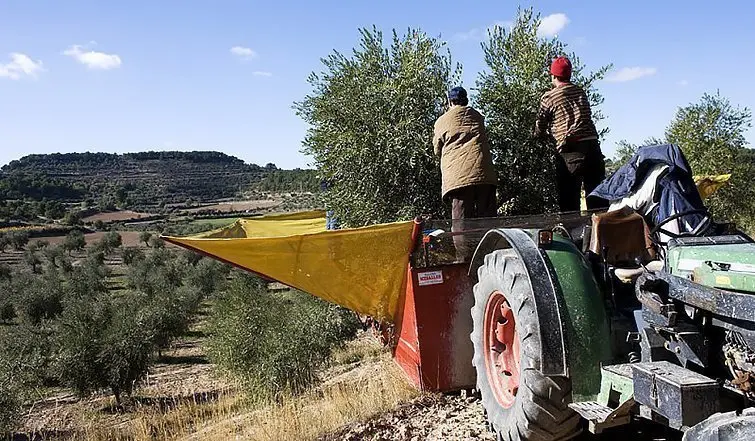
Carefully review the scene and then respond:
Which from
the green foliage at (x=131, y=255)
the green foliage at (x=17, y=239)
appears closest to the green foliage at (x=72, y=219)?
the green foliage at (x=17, y=239)

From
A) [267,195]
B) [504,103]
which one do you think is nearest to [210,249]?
[504,103]

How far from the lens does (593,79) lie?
1031cm

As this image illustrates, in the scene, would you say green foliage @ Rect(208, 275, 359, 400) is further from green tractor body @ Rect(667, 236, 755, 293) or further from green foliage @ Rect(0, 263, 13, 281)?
green foliage @ Rect(0, 263, 13, 281)

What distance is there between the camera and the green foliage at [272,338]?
19.6 metres

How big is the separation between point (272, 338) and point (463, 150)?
16.0 metres

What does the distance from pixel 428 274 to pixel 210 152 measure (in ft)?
524

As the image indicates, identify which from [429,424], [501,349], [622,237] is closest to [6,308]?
[429,424]

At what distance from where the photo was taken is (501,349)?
448 cm

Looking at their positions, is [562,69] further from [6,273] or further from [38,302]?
[6,273]

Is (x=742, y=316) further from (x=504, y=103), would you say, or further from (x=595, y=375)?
(x=504, y=103)

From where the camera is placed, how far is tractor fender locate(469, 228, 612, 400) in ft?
11.9

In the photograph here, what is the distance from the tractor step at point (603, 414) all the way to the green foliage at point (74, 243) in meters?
71.2

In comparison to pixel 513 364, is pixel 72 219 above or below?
above

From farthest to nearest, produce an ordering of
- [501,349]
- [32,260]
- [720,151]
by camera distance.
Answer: [32,260]
[720,151]
[501,349]
